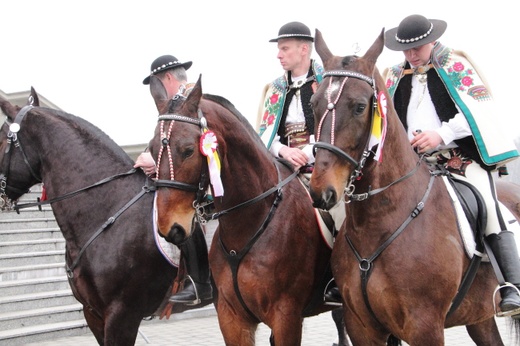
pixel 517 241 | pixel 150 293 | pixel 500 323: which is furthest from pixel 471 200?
pixel 500 323

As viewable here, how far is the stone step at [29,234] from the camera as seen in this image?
1109 centimetres

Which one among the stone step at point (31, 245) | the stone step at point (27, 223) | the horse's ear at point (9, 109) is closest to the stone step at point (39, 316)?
the stone step at point (31, 245)

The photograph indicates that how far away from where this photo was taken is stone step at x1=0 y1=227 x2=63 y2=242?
11.1 metres

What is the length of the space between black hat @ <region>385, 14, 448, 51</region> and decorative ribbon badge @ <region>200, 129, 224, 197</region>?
163 centimetres

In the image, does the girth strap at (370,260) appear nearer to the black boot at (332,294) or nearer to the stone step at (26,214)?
the black boot at (332,294)

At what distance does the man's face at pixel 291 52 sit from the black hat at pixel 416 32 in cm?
103

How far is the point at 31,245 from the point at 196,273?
6.01m

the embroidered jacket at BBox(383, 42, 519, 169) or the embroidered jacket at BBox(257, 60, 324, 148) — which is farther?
the embroidered jacket at BBox(257, 60, 324, 148)

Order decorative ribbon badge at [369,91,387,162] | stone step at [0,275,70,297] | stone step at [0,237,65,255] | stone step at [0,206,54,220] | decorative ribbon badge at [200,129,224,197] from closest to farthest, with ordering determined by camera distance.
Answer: decorative ribbon badge at [369,91,387,162]
decorative ribbon badge at [200,129,224,197]
stone step at [0,275,70,297]
stone step at [0,237,65,255]
stone step at [0,206,54,220]

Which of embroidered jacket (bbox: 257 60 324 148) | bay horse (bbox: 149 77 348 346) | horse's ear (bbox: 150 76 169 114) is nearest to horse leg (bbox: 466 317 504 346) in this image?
bay horse (bbox: 149 77 348 346)

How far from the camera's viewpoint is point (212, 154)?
4.71 m

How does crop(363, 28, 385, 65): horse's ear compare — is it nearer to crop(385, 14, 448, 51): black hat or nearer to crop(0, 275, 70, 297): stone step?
crop(385, 14, 448, 51): black hat

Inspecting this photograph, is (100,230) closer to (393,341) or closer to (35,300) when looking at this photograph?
(393,341)

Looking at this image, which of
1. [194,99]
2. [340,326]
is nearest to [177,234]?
[194,99]
